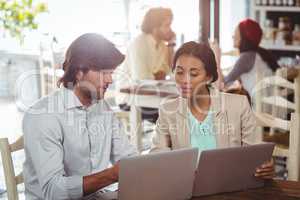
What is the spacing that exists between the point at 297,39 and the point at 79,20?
5.62 ft

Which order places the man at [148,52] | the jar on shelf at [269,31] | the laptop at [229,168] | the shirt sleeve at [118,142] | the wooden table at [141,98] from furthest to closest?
the jar on shelf at [269,31] < the man at [148,52] < the wooden table at [141,98] < the shirt sleeve at [118,142] < the laptop at [229,168]

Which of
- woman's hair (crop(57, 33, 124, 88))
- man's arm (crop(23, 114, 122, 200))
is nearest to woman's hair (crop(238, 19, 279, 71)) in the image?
woman's hair (crop(57, 33, 124, 88))

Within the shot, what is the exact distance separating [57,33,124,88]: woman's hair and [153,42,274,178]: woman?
0.36 metres

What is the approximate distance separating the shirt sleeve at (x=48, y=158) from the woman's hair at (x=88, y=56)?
0.58ft

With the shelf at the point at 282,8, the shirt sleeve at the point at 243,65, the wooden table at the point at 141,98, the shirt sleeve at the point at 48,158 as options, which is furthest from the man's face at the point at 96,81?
the shelf at the point at 282,8

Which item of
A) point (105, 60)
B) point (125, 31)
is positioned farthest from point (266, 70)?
point (105, 60)

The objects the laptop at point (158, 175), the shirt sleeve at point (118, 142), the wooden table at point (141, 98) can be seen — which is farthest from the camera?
the wooden table at point (141, 98)

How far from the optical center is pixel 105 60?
1.78 metres

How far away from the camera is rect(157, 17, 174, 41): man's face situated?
396 centimetres

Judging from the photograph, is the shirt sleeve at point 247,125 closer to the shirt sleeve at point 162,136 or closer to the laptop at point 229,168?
Result: the shirt sleeve at point 162,136

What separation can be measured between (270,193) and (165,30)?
2.48 m

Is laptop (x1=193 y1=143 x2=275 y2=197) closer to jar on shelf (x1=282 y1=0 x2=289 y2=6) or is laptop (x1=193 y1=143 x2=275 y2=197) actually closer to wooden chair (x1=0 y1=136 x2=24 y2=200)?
wooden chair (x1=0 y1=136 x2=24 y2=200)

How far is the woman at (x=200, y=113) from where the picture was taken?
2.06 m

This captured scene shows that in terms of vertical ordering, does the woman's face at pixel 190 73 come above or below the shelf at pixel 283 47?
below
